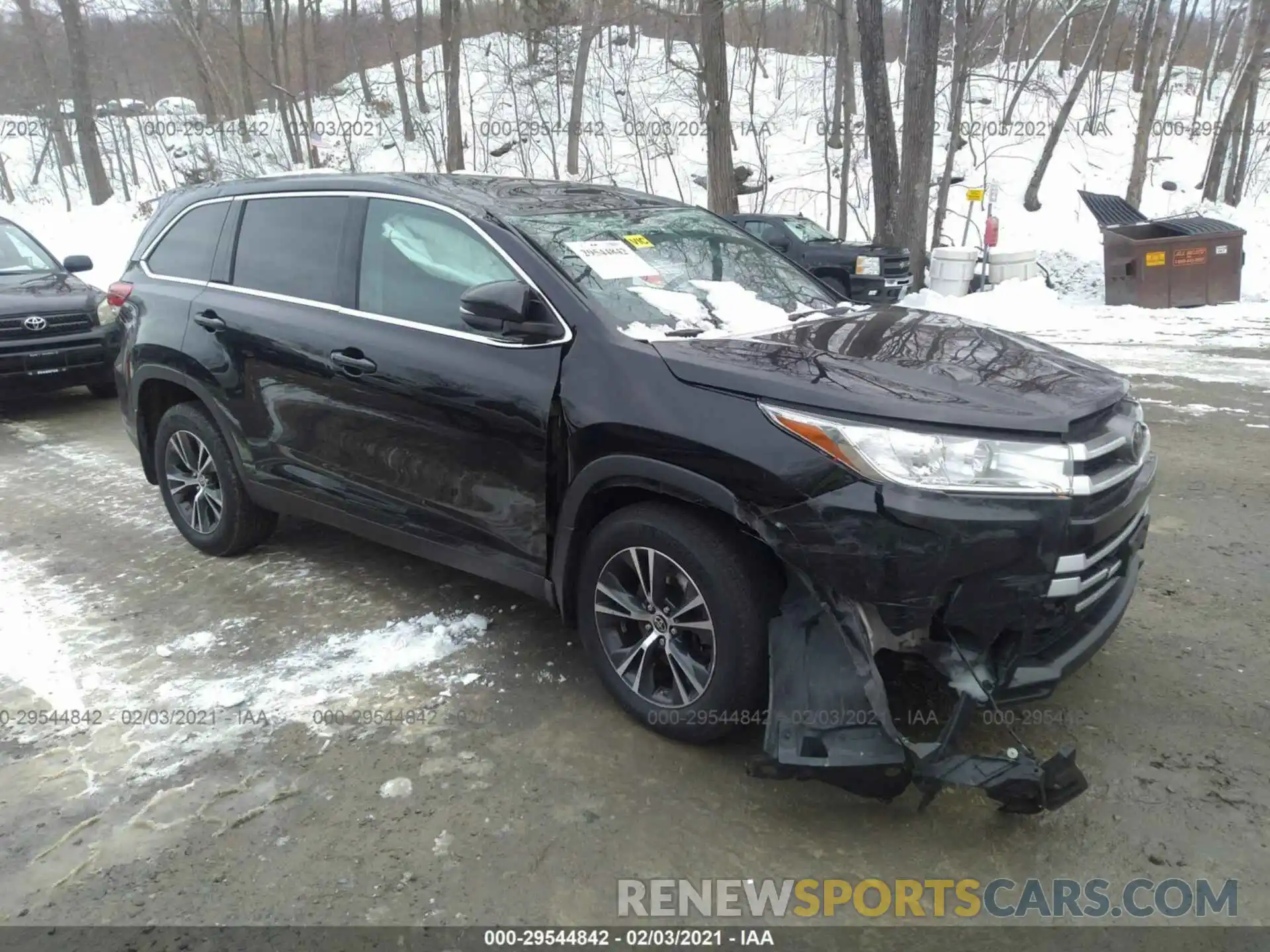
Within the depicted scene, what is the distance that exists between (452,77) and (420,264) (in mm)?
21230

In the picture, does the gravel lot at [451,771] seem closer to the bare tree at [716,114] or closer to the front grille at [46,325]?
the front grille at [46,325]

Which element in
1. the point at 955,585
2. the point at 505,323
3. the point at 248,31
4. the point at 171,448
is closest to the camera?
the point at 955,585

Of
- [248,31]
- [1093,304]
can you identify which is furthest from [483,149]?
[1093,304]

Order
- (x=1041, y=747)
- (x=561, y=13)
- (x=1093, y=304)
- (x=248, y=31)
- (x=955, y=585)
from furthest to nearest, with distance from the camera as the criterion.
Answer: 1. (x=248, y=31)
2. (x=561, y=13)
3. (x=1093, y=304)
4. (x=1041, y=747)
5. (x=955, y=585)

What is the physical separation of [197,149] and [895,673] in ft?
106

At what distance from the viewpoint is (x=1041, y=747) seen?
9.87ft

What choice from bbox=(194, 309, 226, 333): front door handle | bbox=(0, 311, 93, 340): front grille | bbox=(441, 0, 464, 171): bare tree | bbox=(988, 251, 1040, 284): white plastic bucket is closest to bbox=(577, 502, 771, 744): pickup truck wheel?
bbox=(194, 309, 226, 333): front door handle

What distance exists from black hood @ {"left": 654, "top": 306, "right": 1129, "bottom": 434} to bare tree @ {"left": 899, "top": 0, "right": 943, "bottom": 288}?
39.6ft

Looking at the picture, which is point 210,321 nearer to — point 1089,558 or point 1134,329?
point 1089,558

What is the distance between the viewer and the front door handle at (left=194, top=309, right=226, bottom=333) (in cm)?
436

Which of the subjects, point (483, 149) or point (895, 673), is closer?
point (895, 673)

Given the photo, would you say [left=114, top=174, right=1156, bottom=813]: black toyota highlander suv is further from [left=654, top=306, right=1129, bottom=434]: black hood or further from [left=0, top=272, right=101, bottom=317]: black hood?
[left=0, top=272, right=101, bottom=317]: black hood

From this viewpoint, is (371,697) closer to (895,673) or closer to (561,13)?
(895,673)

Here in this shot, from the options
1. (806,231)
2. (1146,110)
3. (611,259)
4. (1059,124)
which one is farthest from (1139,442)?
(1059,124)
